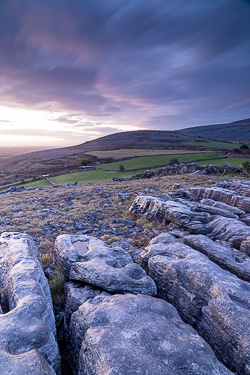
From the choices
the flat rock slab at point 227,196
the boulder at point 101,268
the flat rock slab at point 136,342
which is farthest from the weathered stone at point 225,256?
the flat rock slab at point 227,196

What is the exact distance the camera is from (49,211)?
21.8 m

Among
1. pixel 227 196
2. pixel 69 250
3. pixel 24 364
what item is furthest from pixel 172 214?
pixel 24 364

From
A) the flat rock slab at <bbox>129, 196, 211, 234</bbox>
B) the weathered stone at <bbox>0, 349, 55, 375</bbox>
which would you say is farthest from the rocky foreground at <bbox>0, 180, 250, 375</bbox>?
the flat rock slab at <bbox>129, 196, 211, 234</bbox>

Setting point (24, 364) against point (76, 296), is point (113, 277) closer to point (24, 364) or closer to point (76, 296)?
point (76, 296)

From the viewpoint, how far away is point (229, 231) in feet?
38.4

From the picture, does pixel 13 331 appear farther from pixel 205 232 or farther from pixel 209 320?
pixel 205 232

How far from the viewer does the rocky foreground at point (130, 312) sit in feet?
14.1

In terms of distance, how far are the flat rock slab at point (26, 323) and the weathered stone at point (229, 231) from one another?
29.9ft

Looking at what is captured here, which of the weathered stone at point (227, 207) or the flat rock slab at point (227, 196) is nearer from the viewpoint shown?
the weathered stone at point (227, 207)

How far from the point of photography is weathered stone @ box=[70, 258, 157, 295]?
7184mm

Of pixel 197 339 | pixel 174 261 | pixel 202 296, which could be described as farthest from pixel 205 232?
pixel 197 339

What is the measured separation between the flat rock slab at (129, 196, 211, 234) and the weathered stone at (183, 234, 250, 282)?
8.95ft

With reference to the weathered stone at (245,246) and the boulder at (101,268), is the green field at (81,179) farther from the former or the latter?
the weathered stone at (245,246)

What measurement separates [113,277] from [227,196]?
14832 mm
